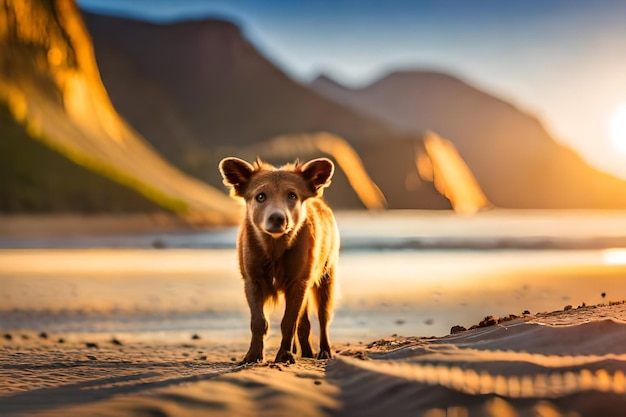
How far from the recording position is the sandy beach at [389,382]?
210 inches

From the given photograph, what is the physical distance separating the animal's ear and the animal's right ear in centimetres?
58

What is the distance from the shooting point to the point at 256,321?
316 inches

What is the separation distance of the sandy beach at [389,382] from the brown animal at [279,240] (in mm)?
554

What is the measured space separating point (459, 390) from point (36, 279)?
15.5 meters

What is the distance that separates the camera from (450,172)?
150 meters

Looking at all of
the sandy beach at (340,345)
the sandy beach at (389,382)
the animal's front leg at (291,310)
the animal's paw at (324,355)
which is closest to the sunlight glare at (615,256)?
the sandy beach at (340,345)

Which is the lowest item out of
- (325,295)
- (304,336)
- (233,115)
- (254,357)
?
A: (254,357)

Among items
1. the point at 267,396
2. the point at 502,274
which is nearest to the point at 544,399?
the point at 267,396

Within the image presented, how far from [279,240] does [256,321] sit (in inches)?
32.9

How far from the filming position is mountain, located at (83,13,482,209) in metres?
145

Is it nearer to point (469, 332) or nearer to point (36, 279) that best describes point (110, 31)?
point (36, 279)

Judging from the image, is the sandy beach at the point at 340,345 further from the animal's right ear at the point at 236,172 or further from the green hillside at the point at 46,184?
the green hillside at the point at 46,184

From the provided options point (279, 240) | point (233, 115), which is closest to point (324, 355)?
point (279, 240)

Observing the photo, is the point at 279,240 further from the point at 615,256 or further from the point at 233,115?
the point at 233,115
